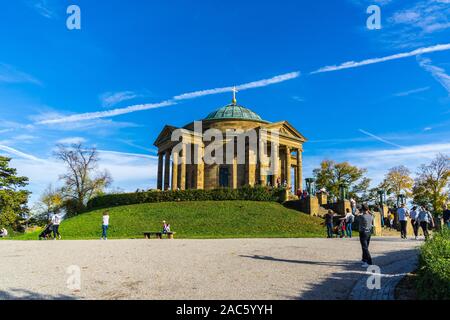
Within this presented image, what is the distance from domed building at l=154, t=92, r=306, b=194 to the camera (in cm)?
4609

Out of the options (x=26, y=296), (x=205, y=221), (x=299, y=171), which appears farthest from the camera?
(x=299, y=171)

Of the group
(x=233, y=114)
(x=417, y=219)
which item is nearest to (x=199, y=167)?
(x=233, y=114)

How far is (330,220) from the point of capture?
21.4m

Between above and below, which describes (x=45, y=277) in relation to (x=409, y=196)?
below

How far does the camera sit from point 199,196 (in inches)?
1507

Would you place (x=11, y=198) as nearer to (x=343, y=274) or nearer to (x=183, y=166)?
(x=183, y=166)

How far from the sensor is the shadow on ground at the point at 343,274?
7504 millimetres

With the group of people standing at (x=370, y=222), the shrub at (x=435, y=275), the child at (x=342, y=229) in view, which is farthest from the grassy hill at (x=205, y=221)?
the shrub at (x=435, y=275)

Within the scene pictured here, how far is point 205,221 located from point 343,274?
20041 millimetres

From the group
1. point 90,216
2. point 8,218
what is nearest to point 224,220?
point 90,216

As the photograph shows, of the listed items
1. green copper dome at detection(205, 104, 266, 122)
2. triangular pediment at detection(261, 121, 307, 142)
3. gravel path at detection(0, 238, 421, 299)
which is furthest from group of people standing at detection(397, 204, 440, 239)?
green copper dome at detection(205, 104, 266, 122)
